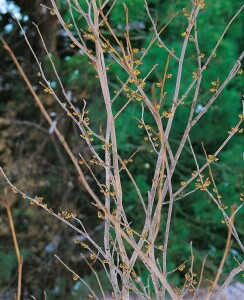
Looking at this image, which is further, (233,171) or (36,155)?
(36,155)

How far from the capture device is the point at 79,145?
488 centimetres

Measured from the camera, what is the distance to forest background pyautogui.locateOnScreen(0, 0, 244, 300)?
4344 mm

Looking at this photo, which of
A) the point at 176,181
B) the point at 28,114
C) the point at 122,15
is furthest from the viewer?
the point at 28,114

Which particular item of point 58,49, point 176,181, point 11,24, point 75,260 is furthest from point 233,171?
point 11,24

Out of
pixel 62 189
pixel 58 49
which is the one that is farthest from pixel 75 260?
pixel 58 49

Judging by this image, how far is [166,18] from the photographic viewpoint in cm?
432

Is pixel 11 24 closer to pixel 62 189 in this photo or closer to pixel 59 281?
pixel 62 189

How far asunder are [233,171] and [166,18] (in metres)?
1.12

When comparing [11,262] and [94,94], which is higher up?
[94,94]

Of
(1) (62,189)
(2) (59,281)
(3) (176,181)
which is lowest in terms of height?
(2) (59,281)

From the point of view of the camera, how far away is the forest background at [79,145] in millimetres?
4344

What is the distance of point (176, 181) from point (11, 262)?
1.36m

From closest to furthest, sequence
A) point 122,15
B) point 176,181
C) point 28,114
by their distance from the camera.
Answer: point 122,15, point 176,181, point 28,114

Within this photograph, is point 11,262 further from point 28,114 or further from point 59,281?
point 28,114
